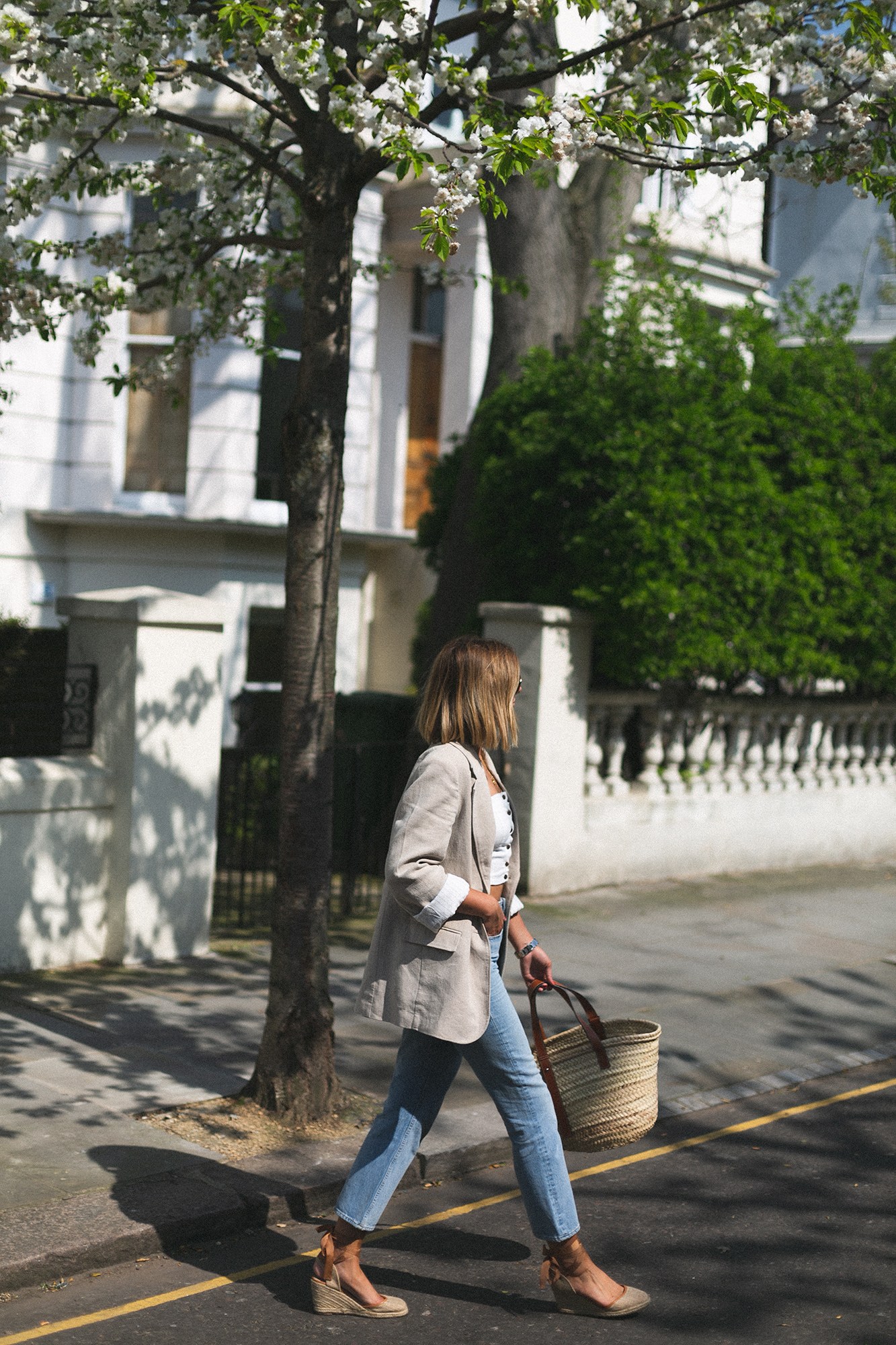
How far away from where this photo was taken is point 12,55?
6.01 metres

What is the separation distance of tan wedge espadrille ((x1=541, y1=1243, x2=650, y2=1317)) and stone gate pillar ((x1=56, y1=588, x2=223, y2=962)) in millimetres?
4207

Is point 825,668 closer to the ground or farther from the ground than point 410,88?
closer to the ground

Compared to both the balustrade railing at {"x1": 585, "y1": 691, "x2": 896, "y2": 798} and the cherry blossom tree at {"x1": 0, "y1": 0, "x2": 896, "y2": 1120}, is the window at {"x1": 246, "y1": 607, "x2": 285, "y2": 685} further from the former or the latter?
the cherry blossom tree at {"x1": 0, "y1": 0, "x2": 896, "y2": 1120}

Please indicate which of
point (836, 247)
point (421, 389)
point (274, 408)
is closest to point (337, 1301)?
point (274, 408)

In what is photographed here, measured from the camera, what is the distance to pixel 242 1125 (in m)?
5.69

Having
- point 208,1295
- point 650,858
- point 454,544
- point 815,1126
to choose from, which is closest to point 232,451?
point 454,544

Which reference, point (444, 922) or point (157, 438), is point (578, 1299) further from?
point (157, 438)

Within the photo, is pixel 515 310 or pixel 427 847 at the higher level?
pixel 515 310

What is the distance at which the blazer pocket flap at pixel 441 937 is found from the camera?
4168mm

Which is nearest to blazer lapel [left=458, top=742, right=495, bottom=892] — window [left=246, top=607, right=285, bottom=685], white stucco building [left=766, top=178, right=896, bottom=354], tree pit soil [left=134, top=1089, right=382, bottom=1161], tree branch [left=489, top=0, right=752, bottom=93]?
tree pit soil [left=134, top=1089, right=382, bottom=1161]

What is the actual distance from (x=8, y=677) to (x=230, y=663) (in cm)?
689

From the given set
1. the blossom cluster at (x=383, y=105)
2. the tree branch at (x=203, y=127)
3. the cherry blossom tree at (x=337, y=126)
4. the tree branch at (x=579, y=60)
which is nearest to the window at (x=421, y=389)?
the blossom cluster at (x=383, y=105)

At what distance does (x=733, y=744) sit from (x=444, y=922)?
8146 mm

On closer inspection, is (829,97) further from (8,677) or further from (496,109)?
(8,677)
